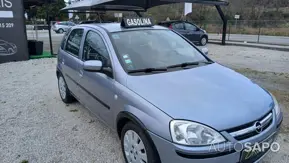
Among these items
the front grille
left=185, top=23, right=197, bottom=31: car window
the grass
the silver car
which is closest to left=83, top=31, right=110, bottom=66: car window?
the silver car

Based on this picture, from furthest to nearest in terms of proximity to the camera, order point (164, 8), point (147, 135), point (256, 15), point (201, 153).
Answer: point (164, 8) < point (256, 15) < point (147, 135) < point (201, 153)

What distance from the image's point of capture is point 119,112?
249 centimetres

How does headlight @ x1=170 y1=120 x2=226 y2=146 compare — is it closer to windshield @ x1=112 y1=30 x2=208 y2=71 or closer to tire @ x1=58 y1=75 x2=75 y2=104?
windshield @ x1=112 y1=30 x2=208 y2=71

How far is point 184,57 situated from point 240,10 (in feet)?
135

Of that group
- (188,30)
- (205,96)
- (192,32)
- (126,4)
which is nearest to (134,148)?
(205,96)

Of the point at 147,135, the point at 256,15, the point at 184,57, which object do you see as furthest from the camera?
the point at 256,15

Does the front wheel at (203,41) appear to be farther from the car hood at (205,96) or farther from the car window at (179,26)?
the car hood at (205,96)

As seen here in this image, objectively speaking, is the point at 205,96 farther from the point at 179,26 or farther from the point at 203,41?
the point at 203,41

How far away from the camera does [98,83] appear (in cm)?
295

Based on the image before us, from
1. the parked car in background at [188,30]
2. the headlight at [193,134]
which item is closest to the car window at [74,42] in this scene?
the headlight at [193,134]

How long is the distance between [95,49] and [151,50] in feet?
2.56

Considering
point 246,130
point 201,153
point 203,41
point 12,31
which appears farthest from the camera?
point 203,41

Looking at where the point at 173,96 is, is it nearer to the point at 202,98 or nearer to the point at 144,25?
the point at 202,98

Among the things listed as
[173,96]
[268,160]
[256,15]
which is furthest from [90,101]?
[256,15]
